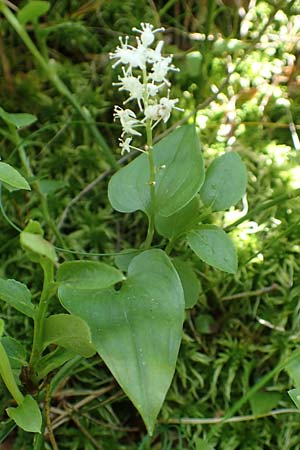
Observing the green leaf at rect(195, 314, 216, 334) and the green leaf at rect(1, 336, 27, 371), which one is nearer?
the green leaf at rect(1, 336, 27, 371)

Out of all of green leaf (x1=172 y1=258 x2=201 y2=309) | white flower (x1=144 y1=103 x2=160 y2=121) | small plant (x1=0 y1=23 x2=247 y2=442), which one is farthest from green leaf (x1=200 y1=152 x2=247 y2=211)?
white flower (x1=144 y1=103 x2=160 y2=121)

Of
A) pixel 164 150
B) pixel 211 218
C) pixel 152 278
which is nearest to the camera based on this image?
pixel 152 278

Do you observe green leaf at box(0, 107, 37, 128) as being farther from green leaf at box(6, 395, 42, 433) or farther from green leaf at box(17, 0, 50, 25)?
green leaf at box(6, 395, 42, 433)

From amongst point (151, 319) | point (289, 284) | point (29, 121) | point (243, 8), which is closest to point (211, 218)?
point (289, 284)

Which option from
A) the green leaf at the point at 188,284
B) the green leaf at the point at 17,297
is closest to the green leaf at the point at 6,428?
the green leaf at the point at 17,297

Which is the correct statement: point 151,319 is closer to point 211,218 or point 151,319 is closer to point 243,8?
point 211,218

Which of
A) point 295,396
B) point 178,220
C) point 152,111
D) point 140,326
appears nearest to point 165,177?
point 178,220
